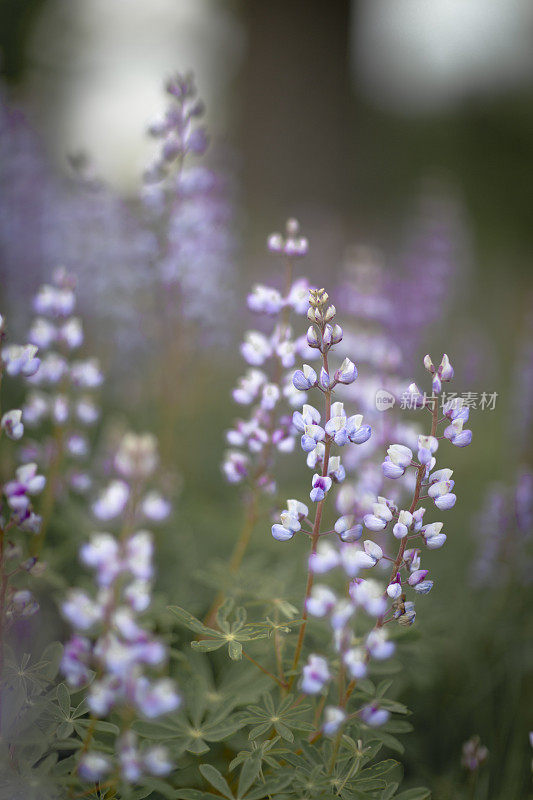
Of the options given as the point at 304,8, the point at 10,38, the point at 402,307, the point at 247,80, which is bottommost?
the point at 402,307

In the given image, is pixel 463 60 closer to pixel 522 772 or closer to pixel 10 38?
Result: pixel 10 38

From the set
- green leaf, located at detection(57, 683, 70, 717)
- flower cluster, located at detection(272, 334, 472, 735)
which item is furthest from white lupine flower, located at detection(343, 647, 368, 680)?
green leaf, located at detection(57, 683, 70, 717)

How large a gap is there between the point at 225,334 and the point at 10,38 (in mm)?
6832

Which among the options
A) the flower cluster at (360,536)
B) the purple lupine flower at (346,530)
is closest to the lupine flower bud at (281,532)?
the flower cluster at (360,536)

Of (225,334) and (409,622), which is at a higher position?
(225,334)

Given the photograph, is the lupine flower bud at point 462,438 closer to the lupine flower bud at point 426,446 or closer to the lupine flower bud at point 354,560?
the lupine flower bud at point 426,446

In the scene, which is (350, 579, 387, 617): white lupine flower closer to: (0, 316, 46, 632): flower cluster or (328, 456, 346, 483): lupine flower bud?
(328, 456, 346, 483): lupine flower bud

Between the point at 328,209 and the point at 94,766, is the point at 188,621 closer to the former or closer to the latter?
the point at 94,766

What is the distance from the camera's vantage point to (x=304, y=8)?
13039 mm

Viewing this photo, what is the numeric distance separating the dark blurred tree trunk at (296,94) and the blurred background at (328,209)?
0.15 ft

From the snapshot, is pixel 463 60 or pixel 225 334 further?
pixel 463 60

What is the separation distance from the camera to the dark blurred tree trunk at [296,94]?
503 inches

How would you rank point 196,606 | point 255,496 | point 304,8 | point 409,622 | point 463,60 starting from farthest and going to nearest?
1. point 304,8
2. point 463,60
3. point 196,606
4. point 255,496
5. point 409,622

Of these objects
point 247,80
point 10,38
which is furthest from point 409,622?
point 247,80
